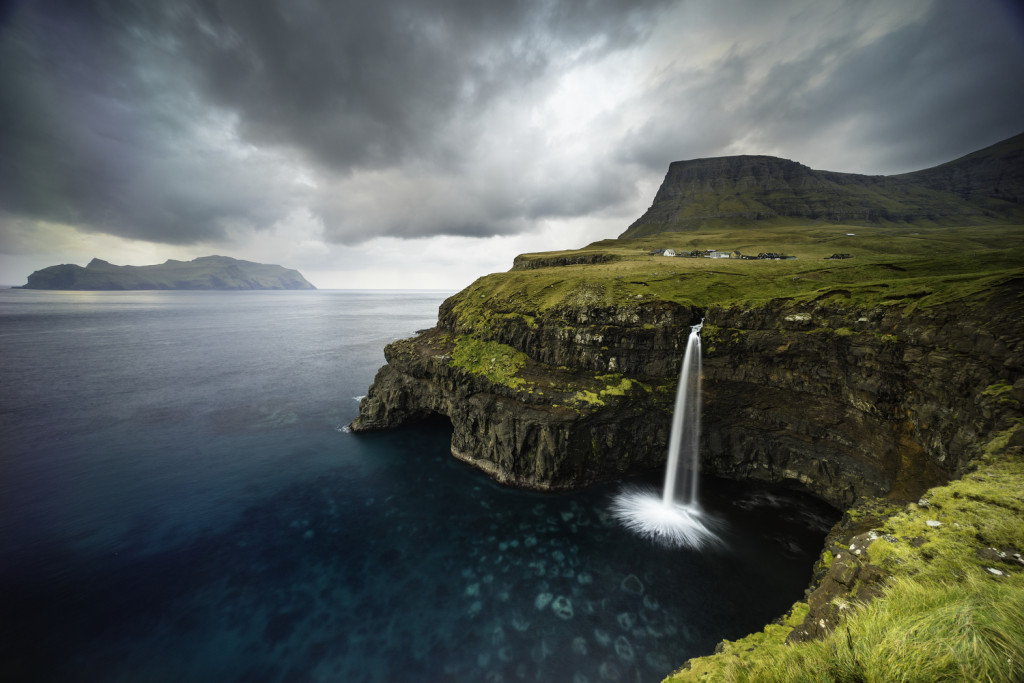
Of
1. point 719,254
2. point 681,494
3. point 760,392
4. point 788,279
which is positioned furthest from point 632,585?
point 719,254

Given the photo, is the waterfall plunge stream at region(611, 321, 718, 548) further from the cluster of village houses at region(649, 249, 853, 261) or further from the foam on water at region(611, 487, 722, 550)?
the cluster of village houses at region(649, 249, 853, 261)

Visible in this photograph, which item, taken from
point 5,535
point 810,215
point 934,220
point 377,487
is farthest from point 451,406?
point 934,220

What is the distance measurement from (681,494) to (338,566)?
28628 mm

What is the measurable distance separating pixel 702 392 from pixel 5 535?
188 feet

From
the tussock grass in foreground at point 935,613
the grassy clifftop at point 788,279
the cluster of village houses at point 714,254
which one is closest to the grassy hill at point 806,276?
the grassy clifftop at point 788,279

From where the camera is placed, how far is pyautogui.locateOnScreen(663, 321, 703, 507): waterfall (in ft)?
102

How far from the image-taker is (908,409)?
21734 mm

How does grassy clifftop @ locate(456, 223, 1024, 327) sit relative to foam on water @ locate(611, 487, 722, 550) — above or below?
above

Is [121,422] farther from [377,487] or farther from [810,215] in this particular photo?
[810,215]

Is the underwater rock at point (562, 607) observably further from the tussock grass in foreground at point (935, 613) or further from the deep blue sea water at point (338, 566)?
the tussock grass in foreground at point (935, 613)

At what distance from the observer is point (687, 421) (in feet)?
103

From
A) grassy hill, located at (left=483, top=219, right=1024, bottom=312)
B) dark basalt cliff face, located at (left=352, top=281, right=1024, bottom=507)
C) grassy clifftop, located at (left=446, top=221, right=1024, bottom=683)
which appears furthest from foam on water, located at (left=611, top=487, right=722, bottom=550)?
grassy hill, located at (left=483, top=219, right=1024, bottom=312)

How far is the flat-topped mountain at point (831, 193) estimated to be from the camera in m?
107

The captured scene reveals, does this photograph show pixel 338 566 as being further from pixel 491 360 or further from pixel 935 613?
pixel 935 613
